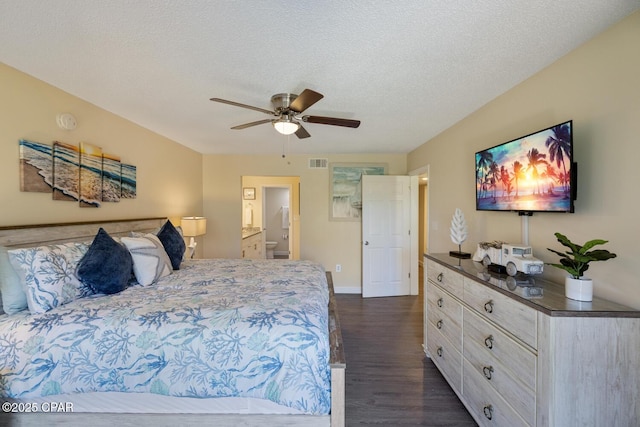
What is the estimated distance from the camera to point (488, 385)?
1586mm

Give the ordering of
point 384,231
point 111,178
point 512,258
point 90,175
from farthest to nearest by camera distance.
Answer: point 384,231 → point 111,178 → point 90,175 → point 512,258

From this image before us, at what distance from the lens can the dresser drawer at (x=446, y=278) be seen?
76.5 inches

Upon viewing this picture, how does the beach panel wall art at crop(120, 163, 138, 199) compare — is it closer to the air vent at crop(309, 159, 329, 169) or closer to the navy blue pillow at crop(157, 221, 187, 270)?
the navy blue pillow at crop(157, 221, 187, 270)

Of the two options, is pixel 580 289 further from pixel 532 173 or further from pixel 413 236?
pixel 413 236

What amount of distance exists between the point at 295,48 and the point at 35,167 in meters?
2.14

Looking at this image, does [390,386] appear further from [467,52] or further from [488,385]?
[467,52]

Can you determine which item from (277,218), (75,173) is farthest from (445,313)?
(277,218)

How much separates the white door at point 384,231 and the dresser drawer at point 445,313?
5.88 feet

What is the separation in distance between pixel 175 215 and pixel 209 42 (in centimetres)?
284

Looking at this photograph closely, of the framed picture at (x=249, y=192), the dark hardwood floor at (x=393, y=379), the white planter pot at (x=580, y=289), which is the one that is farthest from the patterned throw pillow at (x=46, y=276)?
the framed picture at (x=249, y=192)

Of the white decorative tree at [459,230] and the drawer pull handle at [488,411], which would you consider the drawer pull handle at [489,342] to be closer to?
the drawer pull handle at [488,411]

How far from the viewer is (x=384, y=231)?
14.0 feet

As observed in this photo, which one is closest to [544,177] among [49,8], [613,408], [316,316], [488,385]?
[613,408]

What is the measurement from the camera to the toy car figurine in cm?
160
